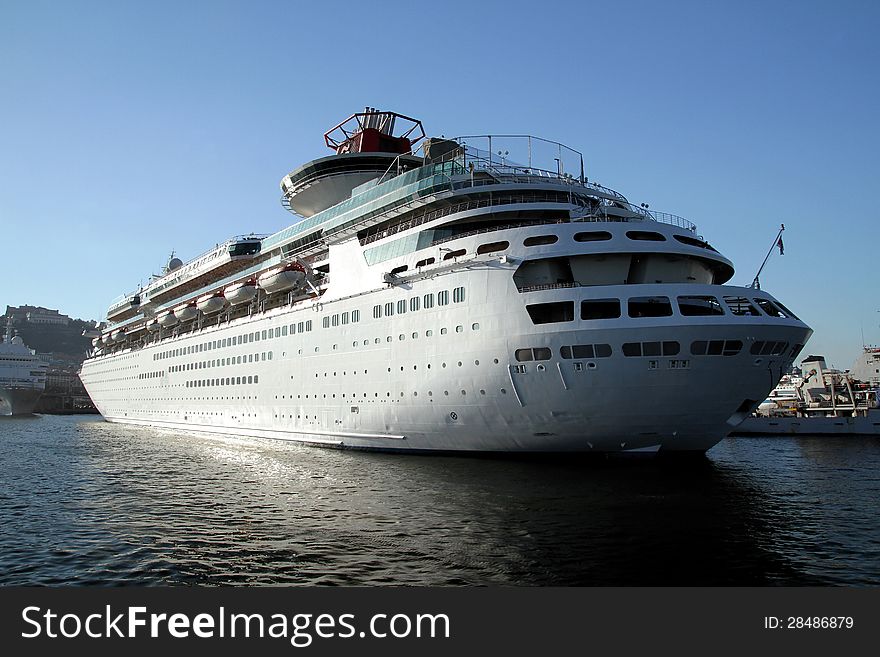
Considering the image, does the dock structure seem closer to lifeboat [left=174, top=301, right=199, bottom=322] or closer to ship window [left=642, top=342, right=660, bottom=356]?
lifeboat [left=174, top=301, right=199, bottom=322]

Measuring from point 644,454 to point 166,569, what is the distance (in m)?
15.7

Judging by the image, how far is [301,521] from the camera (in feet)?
47.5

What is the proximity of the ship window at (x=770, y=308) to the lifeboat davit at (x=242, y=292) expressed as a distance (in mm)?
27763

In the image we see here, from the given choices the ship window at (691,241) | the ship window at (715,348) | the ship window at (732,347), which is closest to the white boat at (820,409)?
the ship window at (691,241)

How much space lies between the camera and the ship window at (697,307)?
19.6 meters

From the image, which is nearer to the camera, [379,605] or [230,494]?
[379,605]

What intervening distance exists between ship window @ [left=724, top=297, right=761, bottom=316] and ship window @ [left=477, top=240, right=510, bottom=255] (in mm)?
7953

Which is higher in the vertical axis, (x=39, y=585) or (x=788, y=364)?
(x=788, y=364)

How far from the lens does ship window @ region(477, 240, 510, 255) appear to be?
22.3m

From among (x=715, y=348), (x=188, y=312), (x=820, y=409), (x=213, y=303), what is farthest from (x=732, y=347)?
(x=820, y=409)

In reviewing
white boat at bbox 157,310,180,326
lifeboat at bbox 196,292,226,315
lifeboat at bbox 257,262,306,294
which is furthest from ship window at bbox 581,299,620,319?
white boat at bbox 157,310,180,326

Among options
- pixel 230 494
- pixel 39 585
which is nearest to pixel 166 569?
pixel 39 585

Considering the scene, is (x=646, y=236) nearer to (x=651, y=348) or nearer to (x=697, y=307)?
(x=697, y=307)

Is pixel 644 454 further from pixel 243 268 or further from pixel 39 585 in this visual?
pixel 243 268
